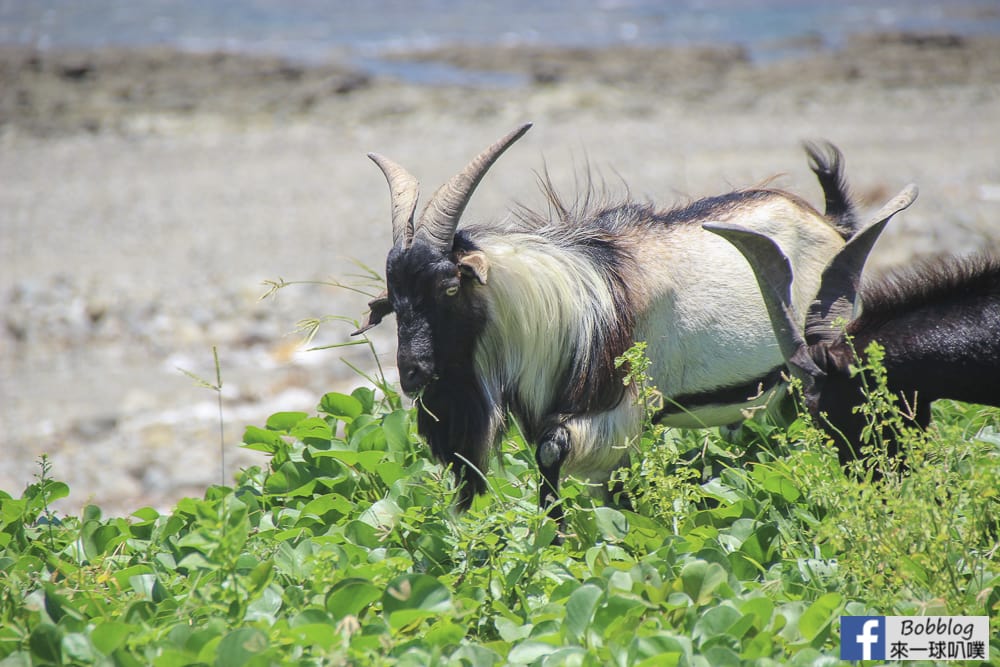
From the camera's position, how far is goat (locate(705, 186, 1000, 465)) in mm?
3287

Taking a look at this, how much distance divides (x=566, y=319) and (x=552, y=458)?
0.50 metres

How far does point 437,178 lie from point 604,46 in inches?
597

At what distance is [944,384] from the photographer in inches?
131

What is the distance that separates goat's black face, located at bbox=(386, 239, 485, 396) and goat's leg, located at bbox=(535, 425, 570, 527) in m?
0.47

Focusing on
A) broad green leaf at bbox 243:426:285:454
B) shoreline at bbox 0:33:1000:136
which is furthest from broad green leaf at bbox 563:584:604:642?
shoreline at bbox 0:33:1000:136

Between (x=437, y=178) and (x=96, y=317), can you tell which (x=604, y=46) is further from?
(x=96, y=317)

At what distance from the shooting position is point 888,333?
339 cm

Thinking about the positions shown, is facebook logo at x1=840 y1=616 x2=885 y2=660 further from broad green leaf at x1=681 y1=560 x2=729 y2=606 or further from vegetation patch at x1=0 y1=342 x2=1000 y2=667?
broad green leaf at x1=681 y1=560 x2=729 y2=606

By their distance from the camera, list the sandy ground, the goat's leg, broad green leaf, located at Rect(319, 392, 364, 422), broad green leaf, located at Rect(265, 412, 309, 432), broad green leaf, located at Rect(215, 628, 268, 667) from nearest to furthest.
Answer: broad green leaf, located at Rect(215, 628, 268, 667) → the goat's leg → broad green leaf, located at Rect(265, 412, 309, 432) → broad green leaf, located at Rect(319, 392, 364, 422) → the sandy ground

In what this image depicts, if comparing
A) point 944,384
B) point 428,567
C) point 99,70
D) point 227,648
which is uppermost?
point 99,70

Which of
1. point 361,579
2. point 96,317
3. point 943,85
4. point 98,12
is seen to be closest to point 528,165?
point 96,317

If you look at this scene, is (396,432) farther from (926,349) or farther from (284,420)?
(926,349)

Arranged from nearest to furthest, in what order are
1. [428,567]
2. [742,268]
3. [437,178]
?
[428,567]
[742,268]
[437,178]

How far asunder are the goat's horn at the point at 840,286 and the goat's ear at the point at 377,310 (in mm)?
1468
